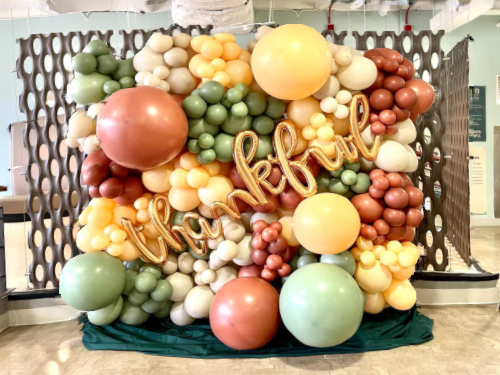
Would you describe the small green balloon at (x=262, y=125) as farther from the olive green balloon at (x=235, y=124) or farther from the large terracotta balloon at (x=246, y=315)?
the large terracotta balloon at (x=246, y=315)

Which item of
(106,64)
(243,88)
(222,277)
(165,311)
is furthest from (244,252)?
(106,64)

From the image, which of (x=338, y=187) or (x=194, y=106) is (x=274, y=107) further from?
(x=338, y=187)

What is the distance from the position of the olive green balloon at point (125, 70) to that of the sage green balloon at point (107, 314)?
1.39 metres

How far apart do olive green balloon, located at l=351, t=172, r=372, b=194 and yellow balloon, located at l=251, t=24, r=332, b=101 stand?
0.59 meters

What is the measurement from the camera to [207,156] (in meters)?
2.28

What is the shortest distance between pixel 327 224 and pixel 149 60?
1.43 metres

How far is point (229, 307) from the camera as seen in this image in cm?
213

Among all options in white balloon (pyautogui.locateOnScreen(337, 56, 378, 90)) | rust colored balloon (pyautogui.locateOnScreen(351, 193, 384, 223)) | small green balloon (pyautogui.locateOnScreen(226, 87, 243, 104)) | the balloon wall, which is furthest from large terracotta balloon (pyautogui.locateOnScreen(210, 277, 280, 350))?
white balloon (pyautogui.locateOnScreen(337, 56, 378, 90))

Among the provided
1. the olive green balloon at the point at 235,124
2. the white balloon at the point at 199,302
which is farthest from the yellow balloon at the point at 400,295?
the olive green balloon at the point at 235,124

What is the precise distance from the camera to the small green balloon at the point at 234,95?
7.45 feet

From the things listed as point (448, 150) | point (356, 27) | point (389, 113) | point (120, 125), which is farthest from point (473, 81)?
point (120, 125)

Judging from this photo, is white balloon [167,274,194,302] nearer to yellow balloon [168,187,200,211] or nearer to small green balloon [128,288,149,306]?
small green balloon [128,288,149,306]

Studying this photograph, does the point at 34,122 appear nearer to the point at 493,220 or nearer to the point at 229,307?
the point at 229,307

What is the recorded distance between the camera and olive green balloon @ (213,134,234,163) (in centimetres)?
230
